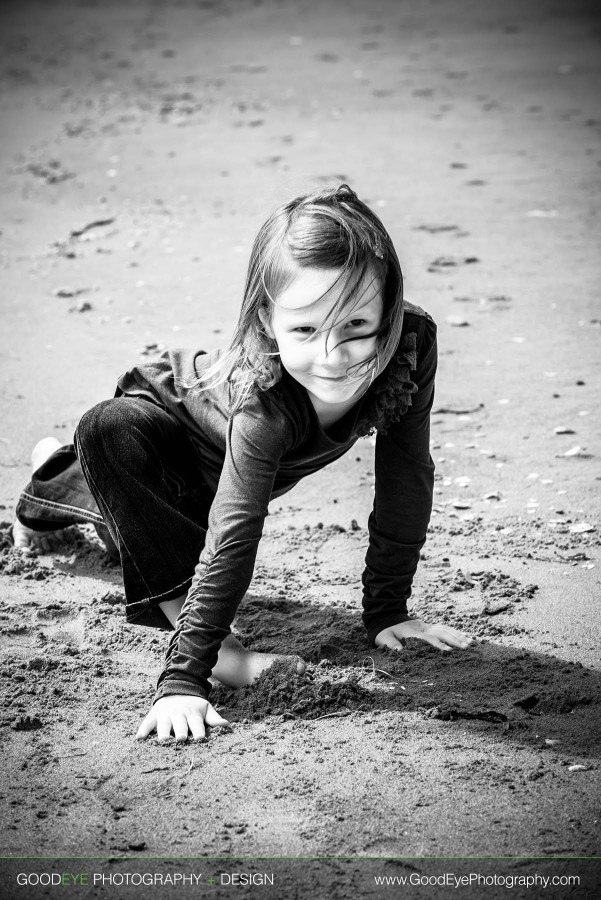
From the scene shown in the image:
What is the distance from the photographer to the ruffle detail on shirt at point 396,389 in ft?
7.83

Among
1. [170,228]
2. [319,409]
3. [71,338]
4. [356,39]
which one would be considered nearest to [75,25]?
[356,39]

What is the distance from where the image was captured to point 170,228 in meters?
6.36

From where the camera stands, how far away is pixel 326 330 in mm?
2189

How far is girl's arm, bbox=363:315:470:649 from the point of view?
8.34 ft

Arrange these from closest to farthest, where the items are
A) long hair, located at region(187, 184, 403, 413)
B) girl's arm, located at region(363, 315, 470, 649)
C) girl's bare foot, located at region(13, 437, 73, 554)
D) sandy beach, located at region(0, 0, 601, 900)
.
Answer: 1. sandy beach, located at region(0, 0, 601, 900)
2. long hair, located at region(187, 184, 403, 413)
3. girl's arm, located at region(363, 315, 470, 649)
4. girl's bare foot, located at region(13, 437, 73, 554)

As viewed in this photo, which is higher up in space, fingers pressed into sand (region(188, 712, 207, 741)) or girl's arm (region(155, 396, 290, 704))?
girl's arm (region(155, 396, 290, 704))

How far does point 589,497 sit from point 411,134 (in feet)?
17.1

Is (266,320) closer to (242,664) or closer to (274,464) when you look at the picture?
(274,464)

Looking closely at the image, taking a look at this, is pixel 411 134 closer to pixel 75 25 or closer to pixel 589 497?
pixel 589 497

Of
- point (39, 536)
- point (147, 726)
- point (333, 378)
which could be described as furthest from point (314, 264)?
point (39, 536)

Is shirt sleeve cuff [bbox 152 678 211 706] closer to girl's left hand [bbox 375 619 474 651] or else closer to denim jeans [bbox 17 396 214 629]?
denim jeans [bbox 17 396 214 629]

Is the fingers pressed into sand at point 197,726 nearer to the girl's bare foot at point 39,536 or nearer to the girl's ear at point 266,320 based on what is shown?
the girl's ear at point 266,320

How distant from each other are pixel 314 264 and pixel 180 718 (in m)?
1.04

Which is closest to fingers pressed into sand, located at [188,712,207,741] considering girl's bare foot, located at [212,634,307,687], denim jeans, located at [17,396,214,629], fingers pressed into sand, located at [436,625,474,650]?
girl's bare foot, located at [212,634,307,687]
